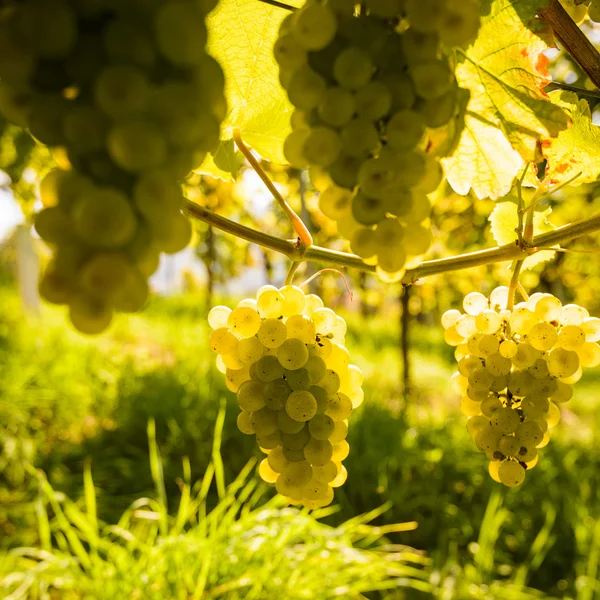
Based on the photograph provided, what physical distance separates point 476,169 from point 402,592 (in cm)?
184

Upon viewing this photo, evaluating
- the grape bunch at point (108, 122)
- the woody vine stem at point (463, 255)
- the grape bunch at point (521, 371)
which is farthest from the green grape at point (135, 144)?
the grape bunch at point (521, 371)

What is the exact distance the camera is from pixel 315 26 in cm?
29

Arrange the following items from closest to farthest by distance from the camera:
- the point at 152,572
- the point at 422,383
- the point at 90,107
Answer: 1. the point at 90,107
2. the point at 152,572
3. the point at 422,383

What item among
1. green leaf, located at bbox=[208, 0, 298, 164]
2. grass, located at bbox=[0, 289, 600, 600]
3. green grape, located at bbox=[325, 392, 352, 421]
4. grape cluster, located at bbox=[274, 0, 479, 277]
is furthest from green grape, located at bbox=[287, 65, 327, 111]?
grass, located at bbox=[0, 289, 600, 600]

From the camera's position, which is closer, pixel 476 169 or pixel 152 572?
pixel 476 169

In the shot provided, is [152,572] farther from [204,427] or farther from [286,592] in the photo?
[204,427]

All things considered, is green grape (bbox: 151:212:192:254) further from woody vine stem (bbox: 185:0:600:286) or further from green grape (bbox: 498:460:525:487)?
green grape (bbox: 498:460:525:487)

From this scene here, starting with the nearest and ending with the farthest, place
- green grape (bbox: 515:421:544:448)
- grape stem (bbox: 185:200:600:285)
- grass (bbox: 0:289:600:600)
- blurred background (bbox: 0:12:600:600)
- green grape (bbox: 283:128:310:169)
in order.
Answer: green grape (bbox: 283:128:310:169) → grape stem (bbox: 185:200:600:285) → green grape (bbox: 515:421:544:448) → blurred background (bbox: 0:12:600:600) → grass (bbox: 0:289:600:600)

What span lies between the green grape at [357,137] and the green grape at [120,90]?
0.11 m

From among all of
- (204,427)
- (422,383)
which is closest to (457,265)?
(204,427)

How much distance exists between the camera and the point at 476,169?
0.47m

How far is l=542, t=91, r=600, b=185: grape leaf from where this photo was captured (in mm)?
533

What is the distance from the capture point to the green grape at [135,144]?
24cm

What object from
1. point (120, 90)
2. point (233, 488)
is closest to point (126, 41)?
point (120, 90)
